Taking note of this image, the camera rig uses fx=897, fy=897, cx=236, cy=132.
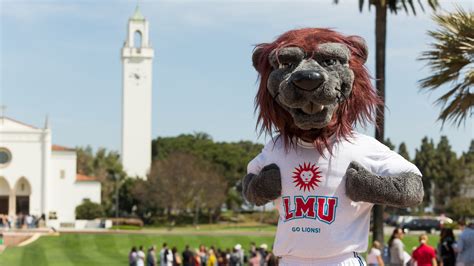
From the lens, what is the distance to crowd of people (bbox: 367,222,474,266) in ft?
45.9

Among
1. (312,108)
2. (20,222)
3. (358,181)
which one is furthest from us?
(20,222)

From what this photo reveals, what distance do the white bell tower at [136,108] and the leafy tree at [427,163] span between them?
28288 millimetres

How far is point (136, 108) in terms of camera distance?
99.1m

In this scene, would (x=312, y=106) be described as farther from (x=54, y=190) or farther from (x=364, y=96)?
(x=54, y=190)

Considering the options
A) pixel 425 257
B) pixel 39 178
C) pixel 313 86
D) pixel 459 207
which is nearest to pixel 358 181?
pixel 313 86

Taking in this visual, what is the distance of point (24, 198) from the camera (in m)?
79.6

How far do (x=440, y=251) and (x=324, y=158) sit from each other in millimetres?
11404

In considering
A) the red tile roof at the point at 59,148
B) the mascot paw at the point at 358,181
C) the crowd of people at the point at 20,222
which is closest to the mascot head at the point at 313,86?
the mascot paw at the point at 358,181

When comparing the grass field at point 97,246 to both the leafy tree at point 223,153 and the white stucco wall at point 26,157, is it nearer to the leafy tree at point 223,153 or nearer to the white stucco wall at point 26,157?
the white stucco wall at point 26,157

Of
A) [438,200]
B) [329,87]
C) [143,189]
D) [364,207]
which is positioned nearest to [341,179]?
[364,207]

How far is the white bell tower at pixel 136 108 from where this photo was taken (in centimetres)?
9744

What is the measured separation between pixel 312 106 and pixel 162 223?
7047cm

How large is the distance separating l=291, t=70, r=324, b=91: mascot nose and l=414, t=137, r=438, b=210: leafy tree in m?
78.2

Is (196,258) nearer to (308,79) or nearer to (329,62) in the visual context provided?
(329,62)
